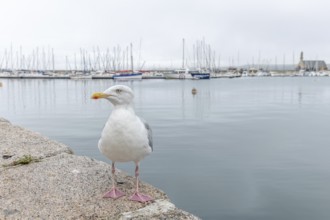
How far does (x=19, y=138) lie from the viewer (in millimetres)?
8016

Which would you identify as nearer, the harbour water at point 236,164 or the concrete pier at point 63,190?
the concrete pier at point 63,190

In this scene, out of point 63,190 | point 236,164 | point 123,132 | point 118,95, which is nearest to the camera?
point 123,132

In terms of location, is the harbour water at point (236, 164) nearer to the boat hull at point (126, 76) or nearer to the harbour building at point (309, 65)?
the boat hull at point (126, 76)

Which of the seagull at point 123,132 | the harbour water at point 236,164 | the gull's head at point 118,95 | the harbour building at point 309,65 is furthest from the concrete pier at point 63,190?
the harbour building at point 309,65

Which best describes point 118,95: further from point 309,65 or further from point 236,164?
point 309,65

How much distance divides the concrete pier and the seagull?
309 millimetres

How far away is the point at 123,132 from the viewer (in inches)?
170

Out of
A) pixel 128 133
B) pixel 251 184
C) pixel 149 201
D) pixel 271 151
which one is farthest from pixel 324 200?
pixel 128 133

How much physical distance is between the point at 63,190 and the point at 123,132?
4.48 ft

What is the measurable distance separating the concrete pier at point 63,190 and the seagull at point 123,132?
31 cm

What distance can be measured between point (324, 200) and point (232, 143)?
6046mm

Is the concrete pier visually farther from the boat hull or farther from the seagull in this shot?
the boat hull

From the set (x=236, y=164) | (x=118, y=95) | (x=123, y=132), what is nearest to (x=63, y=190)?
(x=123, y=132)

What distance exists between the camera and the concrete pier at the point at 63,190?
425cm
